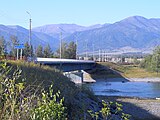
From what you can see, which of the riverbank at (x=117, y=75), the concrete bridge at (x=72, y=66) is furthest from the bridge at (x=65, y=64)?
the riverbank at (x=117, y=75)

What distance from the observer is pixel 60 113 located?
637 centimetres

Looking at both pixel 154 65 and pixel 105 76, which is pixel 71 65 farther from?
pixel 154 65

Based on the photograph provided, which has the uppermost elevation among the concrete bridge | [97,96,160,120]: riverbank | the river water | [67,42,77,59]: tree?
[67,42,77,59]: tree

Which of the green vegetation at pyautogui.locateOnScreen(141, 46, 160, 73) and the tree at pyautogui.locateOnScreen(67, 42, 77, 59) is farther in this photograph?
the tree at pyautogui.locateOnScreen(67, 42, 77, 59)

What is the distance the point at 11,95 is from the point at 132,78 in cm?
11684

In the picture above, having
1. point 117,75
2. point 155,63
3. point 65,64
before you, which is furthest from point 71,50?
point 65,64

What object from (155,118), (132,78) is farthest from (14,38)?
(155,118)

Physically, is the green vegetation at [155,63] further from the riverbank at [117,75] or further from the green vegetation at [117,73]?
the riverbank at [117,75]

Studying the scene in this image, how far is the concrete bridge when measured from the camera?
6925 cm

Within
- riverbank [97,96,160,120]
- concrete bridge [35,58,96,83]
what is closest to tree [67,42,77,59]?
concrete bridge [35,58,96,83]

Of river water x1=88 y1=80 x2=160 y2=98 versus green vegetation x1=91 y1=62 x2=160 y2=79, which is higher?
green vegetation x1=91 y1=62 x2=160 y2=79

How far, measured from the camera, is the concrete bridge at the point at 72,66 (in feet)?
227

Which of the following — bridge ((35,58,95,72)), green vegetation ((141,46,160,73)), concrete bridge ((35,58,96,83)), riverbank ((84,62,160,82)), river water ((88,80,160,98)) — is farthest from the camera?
green vegetation ((141,46,160,73))

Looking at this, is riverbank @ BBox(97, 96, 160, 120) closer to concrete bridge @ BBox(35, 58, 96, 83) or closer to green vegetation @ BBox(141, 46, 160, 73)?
concrete bridge @ BBox(35, 58, 96, 83)
